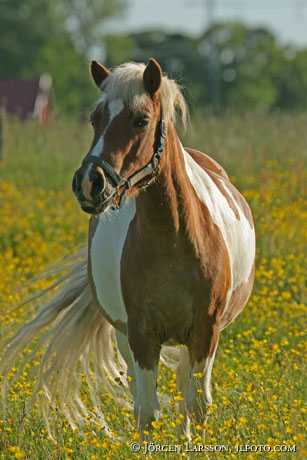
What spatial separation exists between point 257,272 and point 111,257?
12.3 ft

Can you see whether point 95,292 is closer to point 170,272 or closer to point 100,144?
point 170,272

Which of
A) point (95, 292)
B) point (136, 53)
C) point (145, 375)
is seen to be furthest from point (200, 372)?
point (136, 53)

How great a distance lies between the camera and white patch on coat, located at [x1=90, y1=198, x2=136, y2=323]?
5.68 meters

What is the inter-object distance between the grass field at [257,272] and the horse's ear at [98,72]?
479 millimetres

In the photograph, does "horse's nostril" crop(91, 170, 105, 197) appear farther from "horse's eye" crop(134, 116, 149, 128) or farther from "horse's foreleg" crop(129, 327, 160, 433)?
"horse's foreleg" crop(129, 327, 160, 433)

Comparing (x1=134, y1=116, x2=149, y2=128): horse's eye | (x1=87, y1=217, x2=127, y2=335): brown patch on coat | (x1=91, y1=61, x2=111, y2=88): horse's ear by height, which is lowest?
(x1=87, y1=217, x2=127, y2=335): brown patch on coat

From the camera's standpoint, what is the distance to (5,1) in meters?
68.6

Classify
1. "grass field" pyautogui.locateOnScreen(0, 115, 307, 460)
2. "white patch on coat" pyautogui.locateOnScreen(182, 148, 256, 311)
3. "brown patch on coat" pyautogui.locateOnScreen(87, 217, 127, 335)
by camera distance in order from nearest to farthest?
"grass field" pyautogui.locateOnScreen(0, 115, 307, 460) < "white patch on coat" pyautogui.locateOnScreen(182, 148, 256, 311) < "brown patch on coat" pyautogui.locateOnScreen(87, 217, 127, 335)

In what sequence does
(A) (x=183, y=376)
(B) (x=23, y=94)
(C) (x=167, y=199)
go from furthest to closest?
(B) (x=23, y=94) → (A) (x=183, y=376) → (C) (x=167, y=199)

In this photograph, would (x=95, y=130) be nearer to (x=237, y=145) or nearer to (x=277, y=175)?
(x=277, y=175)

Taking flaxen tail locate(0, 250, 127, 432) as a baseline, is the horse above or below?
above

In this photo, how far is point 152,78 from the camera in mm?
5055

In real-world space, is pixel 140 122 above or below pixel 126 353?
above

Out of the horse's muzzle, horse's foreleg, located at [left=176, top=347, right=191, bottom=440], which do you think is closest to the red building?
horse's foreleg, located at [left=176, top=347, right=191, bottom=440]
